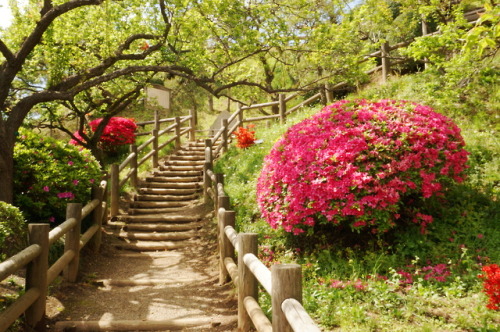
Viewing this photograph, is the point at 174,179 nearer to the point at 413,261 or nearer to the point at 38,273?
the point at 38,273

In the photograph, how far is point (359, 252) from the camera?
5988 mm

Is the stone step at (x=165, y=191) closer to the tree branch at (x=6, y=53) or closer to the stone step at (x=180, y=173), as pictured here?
the stone step at (x=180, y=173)

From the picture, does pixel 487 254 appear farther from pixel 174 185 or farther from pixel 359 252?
pixel 174 185

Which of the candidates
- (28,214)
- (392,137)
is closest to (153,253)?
(28,214)

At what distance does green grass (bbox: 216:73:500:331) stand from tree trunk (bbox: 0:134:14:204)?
12.7 ft

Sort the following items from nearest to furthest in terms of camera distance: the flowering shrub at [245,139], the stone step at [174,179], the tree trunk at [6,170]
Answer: the tree trunk at [6,170] → the stone step at [174,179] → the flowering shrub at [245,139]

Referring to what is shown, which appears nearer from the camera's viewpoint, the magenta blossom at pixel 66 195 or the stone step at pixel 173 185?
the magenta blossom at pixel 66 195

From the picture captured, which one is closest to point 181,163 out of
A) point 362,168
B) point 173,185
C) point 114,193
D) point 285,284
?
point 173,185

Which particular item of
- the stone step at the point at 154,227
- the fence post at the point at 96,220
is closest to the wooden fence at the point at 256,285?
the fence post at the point at 96,220

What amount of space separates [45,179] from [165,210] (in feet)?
13.6

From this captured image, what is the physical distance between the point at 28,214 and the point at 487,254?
692 centimetres

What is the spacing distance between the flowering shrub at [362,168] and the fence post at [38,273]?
306 cm

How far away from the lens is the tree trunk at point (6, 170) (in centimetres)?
642

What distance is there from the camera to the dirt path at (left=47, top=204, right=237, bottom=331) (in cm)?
495
